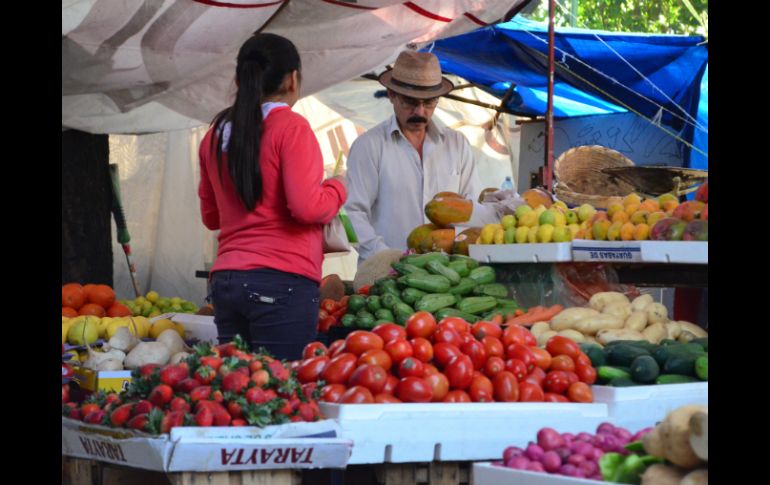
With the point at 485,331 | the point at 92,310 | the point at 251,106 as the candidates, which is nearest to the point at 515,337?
the point at 485,331

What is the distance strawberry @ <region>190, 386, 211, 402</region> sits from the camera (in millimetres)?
2861

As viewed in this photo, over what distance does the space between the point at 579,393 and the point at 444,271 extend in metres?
1.65

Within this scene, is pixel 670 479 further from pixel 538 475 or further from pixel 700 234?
pixel 700 234

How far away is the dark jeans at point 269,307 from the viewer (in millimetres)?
3961

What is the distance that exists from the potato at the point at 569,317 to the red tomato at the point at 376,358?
1.29m

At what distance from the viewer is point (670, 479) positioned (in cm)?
228

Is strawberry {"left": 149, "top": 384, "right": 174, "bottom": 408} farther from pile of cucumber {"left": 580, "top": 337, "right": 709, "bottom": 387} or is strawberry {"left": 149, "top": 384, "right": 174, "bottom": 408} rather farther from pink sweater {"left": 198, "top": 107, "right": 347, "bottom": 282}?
pile of cucumber {"left": 580, "top": 337, "right": 709, "bottom": 387}

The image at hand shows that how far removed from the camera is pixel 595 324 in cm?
431

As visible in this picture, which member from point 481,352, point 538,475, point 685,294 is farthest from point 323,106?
point 538,475

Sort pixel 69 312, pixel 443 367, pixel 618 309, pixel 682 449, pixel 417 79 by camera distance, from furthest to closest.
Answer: pixel 417 79, pixel 69 312, pixel 618 309, pixel 443 367, pixel 682 449

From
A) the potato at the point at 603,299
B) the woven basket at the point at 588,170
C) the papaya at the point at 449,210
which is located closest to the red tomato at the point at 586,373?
the potato at the point at 603,299

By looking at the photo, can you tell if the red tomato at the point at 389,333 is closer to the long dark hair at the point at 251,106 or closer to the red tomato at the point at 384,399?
the red tomato at the point at 384,399

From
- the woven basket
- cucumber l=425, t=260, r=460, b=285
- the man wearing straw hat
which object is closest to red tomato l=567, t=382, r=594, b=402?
cucumber l=425, t=260, r=460, b=285

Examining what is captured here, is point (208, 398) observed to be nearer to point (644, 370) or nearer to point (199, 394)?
point (199, 394)
